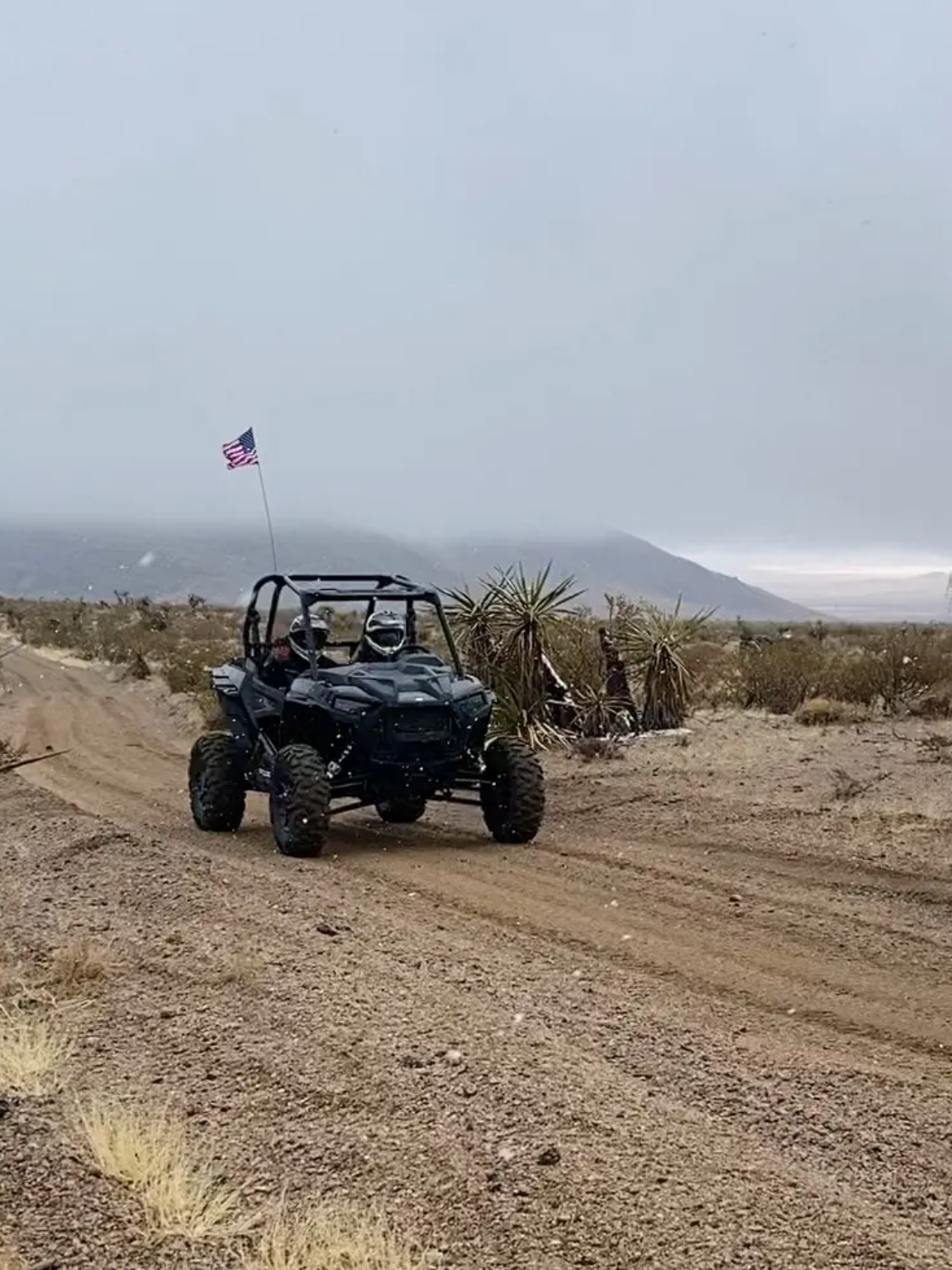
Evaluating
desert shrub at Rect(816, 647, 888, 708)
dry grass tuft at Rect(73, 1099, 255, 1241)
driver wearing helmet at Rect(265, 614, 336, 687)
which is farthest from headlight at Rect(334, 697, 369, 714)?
desert shrub at Rect(816, 647, 888, 708)

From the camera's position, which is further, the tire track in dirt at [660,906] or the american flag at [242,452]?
the american flag at [242,452]

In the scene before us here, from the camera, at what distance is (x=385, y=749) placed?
10000 millimetres

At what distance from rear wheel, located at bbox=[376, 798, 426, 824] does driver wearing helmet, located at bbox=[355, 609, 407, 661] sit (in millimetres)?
1662

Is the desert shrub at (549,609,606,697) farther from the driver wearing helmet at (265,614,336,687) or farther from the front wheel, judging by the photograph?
the driver wearing helmet at (265,614,336,687)

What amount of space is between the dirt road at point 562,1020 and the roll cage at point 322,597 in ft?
5.88

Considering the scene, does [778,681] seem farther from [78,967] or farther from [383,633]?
[78,967]

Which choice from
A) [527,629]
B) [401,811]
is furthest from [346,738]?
[527,629]

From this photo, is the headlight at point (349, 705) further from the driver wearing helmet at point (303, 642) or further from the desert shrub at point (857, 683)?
the desert shrub at point (857, 683)

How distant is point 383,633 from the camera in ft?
36.0

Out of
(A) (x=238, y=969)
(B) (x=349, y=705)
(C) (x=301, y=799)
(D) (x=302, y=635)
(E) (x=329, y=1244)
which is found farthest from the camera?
(D) (x=302, y=635)

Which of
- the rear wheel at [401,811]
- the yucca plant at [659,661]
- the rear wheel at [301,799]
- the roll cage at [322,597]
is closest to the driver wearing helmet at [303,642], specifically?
the roll cage at [322,597]

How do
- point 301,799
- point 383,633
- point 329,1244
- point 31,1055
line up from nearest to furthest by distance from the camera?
point 329,1244 → point 31,1055 → point 301,799 → point 383,633

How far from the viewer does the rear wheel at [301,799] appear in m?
9.76

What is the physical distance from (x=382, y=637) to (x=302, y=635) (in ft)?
2.27
